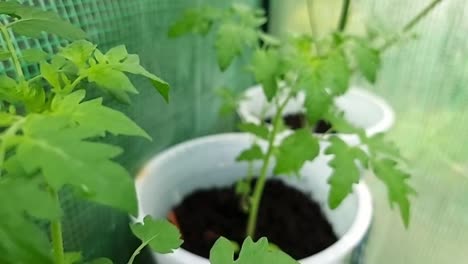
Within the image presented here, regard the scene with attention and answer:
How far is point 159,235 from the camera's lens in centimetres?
40

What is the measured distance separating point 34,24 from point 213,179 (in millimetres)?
553

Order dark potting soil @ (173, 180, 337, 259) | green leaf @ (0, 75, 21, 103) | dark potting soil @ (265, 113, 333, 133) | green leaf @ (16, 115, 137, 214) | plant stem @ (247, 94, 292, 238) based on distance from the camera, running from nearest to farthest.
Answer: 1. green leaf @ (16, 115, 137, 214)
2. green leaf @ (0, 75, 21, 103)
3. plant stem @ (247, 94, 292, 238)
4. dark potting soil @ (173, 180, 337, 259)
5. dark potting soil @ (265, 113, 333, 133)

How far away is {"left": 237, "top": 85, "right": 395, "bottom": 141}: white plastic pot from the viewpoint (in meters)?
0.86

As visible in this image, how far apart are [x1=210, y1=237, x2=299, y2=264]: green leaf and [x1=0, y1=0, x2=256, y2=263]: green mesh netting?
286 mm

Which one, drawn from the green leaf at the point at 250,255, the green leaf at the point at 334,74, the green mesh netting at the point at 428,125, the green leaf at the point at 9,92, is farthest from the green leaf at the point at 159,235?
the green mesh netting at the point at 428,125

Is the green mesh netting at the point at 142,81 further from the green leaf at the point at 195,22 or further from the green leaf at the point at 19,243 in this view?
the green leaf at the point at 19,243

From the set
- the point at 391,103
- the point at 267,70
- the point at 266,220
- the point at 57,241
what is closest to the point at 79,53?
the point at 57,241

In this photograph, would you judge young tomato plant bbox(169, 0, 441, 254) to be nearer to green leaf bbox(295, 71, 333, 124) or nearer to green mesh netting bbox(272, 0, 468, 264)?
green leaf bbox(295, 71, 333, 124)

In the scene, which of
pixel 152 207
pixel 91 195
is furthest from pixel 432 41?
pixel 91 195

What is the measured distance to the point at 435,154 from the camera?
2.53 feet

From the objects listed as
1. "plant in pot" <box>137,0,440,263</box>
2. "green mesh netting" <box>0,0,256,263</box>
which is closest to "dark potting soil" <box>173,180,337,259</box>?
"plant in pot" <box>137,0,440,263</box>

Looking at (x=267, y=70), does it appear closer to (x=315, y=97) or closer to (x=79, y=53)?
(x=315, y=97)

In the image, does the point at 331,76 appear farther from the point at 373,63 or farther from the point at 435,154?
the point at 435,154

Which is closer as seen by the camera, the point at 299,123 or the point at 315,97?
the point at 315,97
